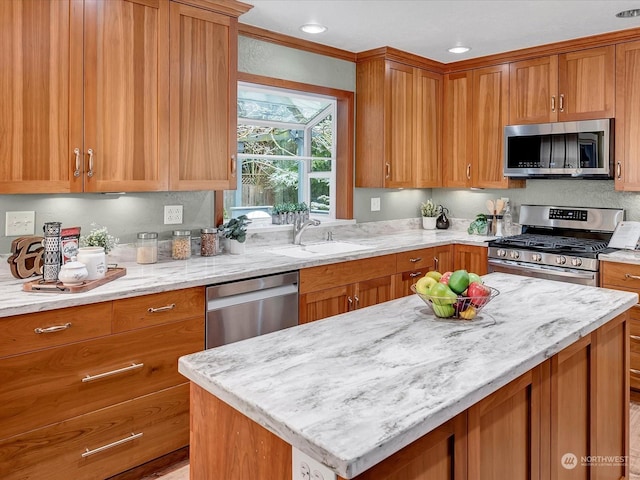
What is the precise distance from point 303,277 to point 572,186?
2.45 m

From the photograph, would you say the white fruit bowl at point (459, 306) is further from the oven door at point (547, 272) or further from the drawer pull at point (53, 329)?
the oven door at point (547, 272)

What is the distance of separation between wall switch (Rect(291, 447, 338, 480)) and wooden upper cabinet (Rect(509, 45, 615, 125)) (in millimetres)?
3578

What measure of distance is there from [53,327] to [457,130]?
3.60m

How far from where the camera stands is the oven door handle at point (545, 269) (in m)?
3.44

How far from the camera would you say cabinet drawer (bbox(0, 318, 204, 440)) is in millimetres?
1998

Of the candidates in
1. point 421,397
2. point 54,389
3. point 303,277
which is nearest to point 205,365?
point 421,397

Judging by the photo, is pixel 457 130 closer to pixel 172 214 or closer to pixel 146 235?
pixel 172 214

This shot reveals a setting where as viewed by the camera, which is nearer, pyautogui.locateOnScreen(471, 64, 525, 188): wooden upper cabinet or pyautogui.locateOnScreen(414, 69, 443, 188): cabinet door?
pyautogui.locateOnScreen(471, 64, 525, 188): wooden upper cabinet

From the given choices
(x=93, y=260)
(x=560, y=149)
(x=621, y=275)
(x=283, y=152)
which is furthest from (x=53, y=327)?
(x=560, y=149)

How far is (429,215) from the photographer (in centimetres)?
483

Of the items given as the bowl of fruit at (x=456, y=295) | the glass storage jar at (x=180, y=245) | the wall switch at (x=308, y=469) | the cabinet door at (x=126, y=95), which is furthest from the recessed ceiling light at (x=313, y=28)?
the wall switch at (x=308, y=469)

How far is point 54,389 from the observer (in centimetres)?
209

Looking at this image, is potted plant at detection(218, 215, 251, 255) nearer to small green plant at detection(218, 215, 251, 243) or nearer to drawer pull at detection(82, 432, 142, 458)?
small green plant at detection(218, 215, 251, 243)

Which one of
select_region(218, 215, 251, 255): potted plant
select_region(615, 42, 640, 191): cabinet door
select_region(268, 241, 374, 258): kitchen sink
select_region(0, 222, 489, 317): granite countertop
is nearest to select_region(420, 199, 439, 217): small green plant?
select_region(0, 222, 489, 317): granite countertop
